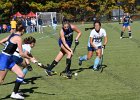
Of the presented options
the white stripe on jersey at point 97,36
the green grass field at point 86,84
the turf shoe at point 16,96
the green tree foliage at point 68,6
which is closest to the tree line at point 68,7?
the green tree foliage at point 68,6

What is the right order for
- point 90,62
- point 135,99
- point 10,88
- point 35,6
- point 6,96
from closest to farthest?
point 135,99 → point 6,96 → point 10,88 → point 90,62 → point 35,6

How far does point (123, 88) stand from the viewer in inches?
454

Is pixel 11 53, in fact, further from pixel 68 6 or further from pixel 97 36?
pixel 68 6

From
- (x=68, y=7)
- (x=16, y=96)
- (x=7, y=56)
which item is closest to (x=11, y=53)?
(x=7, y=56)

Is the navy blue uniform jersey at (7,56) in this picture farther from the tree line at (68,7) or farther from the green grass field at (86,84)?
the tree line at (68,7)

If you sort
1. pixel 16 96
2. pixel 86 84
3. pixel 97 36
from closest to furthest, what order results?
pixel 16 96, pixel 86 84, pixel 97 36

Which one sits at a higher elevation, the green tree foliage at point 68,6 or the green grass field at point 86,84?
the green grass field at point 86,84

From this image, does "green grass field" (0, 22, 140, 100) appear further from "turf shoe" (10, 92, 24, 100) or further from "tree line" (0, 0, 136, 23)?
"tree line" (0, 0, 136, 23)

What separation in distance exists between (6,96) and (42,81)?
2.44m

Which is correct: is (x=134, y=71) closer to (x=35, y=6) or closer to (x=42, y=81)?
(x=42, y=81)

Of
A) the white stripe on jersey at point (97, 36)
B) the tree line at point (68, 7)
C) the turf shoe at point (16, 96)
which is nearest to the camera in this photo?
the turf shoe at point (16, 96)

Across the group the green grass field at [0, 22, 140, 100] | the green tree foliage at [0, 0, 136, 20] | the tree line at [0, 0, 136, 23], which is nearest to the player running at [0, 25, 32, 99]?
the green grass field at [0, 22, 140, 100]

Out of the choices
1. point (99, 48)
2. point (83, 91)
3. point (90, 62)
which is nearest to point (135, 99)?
point (83, 91)

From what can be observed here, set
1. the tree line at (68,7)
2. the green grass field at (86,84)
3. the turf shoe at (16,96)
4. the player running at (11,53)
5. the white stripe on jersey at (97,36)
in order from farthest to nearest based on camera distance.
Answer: the tree line at (68,7) < the white stripe on jersey at (97,36) < the green grass field at (86,84) < the turf shoe at (16,96) < the player running at (11,53)
